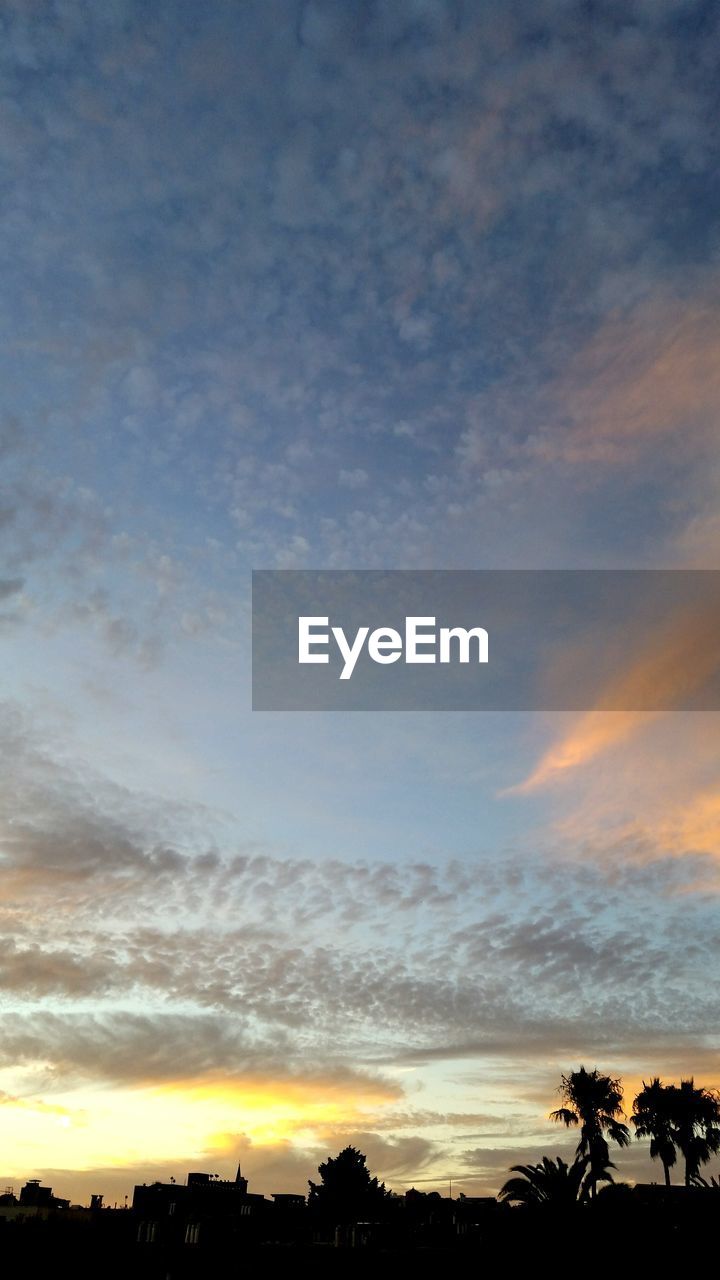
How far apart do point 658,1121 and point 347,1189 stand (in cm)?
8209

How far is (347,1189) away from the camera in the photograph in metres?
123

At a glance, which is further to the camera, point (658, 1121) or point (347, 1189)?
point (347, 1189)

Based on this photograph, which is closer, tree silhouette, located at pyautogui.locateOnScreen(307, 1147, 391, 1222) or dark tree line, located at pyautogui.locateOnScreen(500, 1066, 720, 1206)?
dark tree line, located at pyautogui.locateOnScreen(500, 1066, 720, 1206)

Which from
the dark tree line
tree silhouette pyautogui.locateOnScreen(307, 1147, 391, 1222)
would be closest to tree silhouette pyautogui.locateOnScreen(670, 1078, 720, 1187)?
the dark tree line

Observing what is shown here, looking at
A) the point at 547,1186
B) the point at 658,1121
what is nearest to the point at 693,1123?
the point at 658,1121

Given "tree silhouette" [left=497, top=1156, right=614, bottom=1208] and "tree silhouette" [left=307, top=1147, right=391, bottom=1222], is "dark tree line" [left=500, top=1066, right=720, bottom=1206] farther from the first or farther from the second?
"tree silhouette" [left=307, top=1147, right=391, bottom=1222]

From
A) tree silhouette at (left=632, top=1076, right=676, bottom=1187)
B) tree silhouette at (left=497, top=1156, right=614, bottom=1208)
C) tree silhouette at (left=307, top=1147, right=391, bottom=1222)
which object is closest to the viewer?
tree silhouette at (left=497, top=1156, right=614, bottom=1208)

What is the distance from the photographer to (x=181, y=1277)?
4694 centimetres

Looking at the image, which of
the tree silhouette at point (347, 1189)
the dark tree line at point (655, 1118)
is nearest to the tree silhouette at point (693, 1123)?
the dark tree line at point (655, 1118)

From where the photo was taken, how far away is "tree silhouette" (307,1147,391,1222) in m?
120

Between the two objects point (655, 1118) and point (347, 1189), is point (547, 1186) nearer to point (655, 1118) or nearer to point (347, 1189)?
point (655, 1118)

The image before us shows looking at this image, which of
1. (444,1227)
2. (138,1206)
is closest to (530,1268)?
(444,1227)

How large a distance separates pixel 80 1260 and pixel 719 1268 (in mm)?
29182

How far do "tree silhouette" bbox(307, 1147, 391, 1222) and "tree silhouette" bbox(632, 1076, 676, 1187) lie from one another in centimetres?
7273
